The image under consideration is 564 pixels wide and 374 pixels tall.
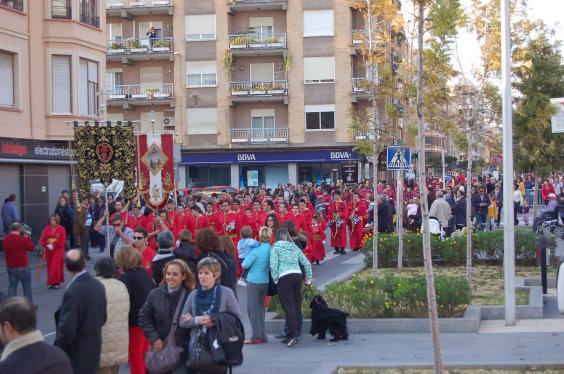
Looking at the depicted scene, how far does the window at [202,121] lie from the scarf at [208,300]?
149ft

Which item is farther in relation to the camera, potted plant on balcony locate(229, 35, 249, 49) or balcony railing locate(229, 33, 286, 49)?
potted plant on balcony locate(229, 35, 249, 49)

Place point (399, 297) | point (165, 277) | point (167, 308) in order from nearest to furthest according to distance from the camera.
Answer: point (167, 308) → point (165, 277) → point (399, 297)

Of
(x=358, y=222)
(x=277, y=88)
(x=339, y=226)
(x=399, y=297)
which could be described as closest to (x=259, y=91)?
(x=277, y=88)

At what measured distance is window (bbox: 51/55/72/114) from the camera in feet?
89.1

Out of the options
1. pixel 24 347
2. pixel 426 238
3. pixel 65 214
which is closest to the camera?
pixel 24 347

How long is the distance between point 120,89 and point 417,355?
4481 cm

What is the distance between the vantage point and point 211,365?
22.9ft

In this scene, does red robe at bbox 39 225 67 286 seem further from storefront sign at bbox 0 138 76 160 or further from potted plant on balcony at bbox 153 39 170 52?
potted plant on balcony at bbox 153 39 170 52

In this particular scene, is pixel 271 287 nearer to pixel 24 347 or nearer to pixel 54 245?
pixel 24 347

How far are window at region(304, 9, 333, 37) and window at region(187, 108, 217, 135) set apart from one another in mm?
7887

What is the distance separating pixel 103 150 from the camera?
1950 centimetres

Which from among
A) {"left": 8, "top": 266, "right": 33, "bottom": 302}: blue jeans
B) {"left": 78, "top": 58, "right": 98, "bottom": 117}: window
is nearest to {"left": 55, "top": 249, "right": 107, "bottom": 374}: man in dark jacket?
{"left": 8, "top": 266, "right": 33, "bottom": 302}: blue jeans

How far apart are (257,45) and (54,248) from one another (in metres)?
35.2

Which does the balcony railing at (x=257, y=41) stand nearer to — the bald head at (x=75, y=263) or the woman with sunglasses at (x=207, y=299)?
the woman with sunglasses at (x=207, y=299)
